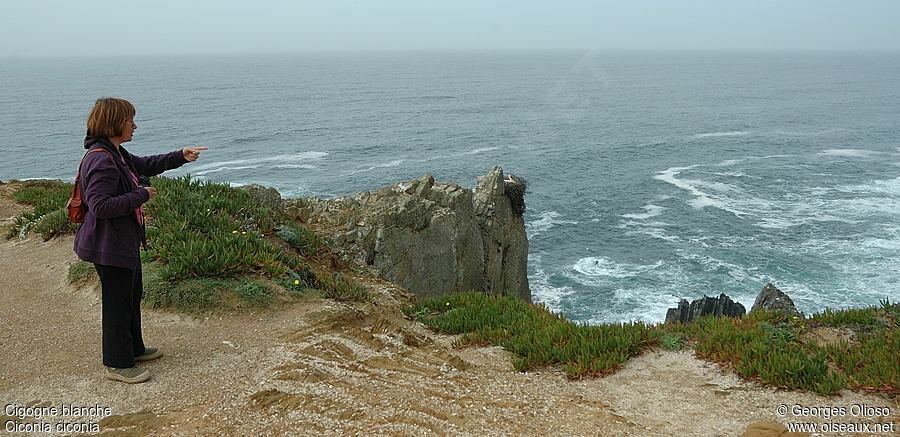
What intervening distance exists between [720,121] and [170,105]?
7326 centimetres

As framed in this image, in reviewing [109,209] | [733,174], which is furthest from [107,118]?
[733,174]

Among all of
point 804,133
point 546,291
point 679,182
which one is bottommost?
point 546,291

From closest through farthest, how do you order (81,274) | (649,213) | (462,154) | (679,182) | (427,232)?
(81,274) < (427,232) < (649,213) < (679,182) < (462,154)

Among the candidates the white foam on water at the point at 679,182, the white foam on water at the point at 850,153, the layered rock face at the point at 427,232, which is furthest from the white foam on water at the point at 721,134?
→ the layered rock face at the point at 427,232

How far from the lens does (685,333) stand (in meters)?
8.97

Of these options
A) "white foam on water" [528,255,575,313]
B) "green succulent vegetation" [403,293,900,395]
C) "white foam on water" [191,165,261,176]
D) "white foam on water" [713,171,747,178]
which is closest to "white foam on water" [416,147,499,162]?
"white foam on water" [191,165,261,176]

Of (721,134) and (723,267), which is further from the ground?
(721,134)

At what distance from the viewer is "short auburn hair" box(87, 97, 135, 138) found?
6.02 metres

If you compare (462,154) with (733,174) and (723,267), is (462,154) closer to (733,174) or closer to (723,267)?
(733,174)

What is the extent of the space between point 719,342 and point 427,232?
10804mm

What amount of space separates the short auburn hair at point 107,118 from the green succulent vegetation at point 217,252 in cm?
378

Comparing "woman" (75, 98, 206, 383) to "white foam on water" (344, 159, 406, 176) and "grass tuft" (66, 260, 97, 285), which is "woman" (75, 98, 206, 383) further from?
"white foam on water" (344, 159, 406, 176)

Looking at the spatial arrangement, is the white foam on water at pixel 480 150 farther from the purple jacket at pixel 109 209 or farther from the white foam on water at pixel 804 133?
the purple jacket at pixel 109 209

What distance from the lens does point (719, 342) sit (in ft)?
27.2
